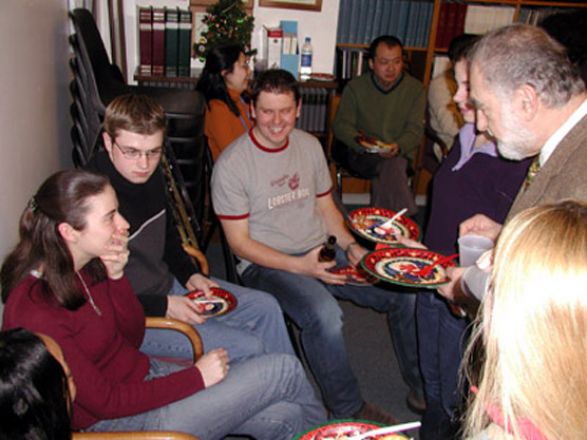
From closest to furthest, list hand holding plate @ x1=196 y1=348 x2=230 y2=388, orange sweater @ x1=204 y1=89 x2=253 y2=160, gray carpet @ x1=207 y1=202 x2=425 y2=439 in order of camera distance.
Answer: hand holding plate @ x1=196 y1=348 x2=230 y2=388
gray carpet @ x1=207 y1=202 x2=425 y2=439
orange sweater @ x1=204 y1=89 x2=253 y2=160

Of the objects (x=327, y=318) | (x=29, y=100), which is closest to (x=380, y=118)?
(x=327, y=318)

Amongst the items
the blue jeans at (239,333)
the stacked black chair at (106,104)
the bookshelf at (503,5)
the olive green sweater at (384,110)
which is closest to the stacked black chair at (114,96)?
the stacked black chair at (106,104)

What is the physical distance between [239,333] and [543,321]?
Answer: 1306mm

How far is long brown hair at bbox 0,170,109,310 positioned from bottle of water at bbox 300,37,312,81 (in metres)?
3.04

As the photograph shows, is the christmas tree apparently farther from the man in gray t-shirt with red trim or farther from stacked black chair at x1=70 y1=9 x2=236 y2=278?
the man in gray t-shirt with red trim

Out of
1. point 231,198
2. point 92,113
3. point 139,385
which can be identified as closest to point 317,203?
point 231,198

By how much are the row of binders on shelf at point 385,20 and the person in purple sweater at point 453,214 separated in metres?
2.48

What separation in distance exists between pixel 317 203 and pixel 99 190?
4.02 feet

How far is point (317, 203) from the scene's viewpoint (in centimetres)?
258

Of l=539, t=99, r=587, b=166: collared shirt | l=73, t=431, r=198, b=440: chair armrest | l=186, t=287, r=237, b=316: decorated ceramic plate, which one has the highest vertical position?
l=539, t=99, r=587, b=166: collared shirt

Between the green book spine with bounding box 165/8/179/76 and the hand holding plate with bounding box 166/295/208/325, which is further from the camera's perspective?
the green book spine with bounding box 165/8/179/76

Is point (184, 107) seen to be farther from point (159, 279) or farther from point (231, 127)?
point (159, 279)

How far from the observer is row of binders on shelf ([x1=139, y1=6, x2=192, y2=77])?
3.96 m

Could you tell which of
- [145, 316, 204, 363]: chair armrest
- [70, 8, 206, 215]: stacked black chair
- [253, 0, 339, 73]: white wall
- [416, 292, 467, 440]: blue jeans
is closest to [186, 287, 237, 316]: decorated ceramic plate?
[145, 316, 204, 363]: chair armrest
